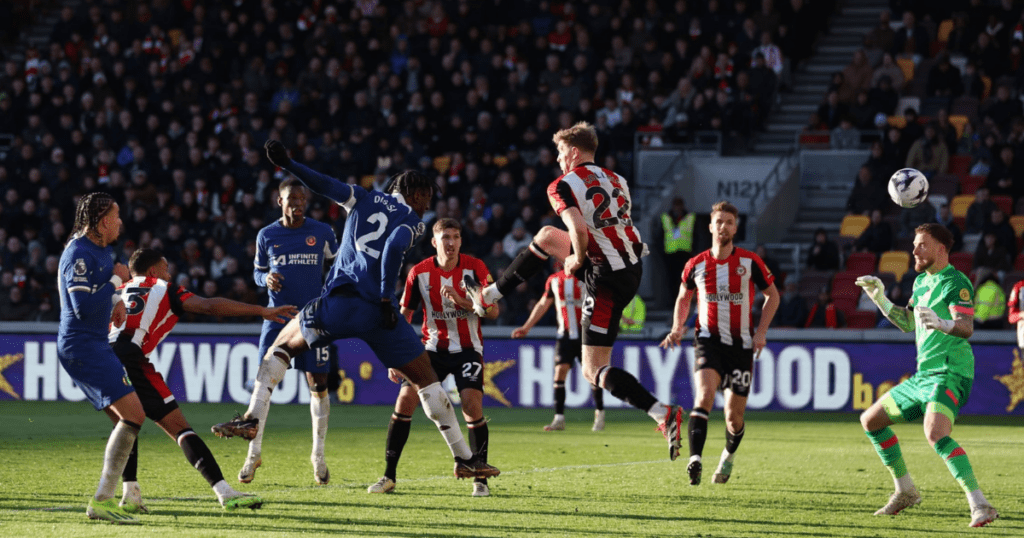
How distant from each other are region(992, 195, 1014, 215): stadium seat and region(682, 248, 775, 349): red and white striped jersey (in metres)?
11.8

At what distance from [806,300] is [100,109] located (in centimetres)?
1477

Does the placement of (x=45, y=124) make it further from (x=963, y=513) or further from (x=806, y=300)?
(x=963, y=513)

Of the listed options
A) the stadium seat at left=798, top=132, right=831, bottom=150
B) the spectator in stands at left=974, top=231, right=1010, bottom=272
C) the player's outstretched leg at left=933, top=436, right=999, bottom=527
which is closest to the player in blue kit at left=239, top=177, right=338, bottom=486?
the player's outstretched leg at left=933, top=436, right=999, bottom=527

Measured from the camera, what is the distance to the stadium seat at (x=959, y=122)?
22.4 meters

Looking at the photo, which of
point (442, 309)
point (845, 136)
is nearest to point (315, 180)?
point (442, 309)

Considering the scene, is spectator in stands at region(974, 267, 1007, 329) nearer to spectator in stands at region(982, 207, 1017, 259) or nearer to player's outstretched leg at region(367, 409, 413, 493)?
spectator in stands at region(982, 207, 1017, 259)

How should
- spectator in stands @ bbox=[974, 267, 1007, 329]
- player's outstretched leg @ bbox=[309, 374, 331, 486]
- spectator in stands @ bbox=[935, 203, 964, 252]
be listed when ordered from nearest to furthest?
player's outstretched leg @ bbox=[309, 374, 331, 486]
spectator in stands @ bbox=[974, 267, 1007, 329]
spectator in stands @ bbox=[935, 203, 964, 252]

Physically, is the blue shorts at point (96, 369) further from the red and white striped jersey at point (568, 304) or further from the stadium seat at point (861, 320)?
the stadium seat at point (861, 320)

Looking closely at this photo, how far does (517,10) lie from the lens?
26.7 m

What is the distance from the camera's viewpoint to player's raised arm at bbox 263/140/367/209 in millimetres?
7582

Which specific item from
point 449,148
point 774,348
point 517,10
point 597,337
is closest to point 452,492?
point 597,337

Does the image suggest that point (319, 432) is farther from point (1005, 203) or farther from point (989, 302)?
point (1005, 203)

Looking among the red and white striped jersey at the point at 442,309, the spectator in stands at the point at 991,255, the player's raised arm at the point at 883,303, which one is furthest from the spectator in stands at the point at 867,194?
the player's raised arm at the point at 883,303

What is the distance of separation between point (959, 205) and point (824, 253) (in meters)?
2.42
